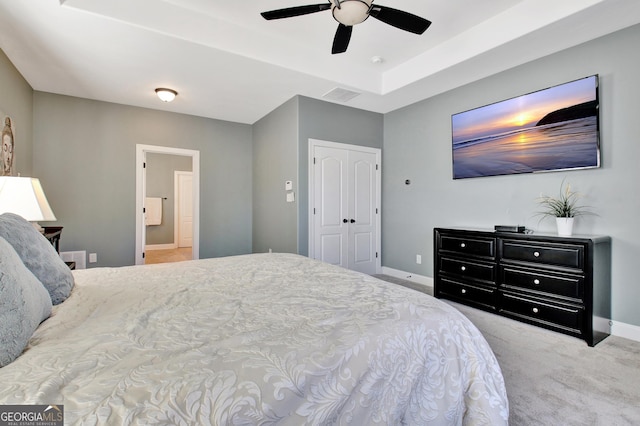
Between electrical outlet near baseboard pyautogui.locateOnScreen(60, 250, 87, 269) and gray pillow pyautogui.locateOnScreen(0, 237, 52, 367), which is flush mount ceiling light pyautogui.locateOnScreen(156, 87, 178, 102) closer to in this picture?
electrical outlet near baseboard pyautogui.locateOnScreen(60, 250, 87, 269)

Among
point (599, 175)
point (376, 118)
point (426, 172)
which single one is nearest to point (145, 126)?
point (376, 118)

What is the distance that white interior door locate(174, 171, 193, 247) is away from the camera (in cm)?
811

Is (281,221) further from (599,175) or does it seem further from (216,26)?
(599,175)

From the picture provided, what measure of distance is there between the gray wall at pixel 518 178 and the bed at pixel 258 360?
2473 mm

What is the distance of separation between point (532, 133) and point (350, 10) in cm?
238

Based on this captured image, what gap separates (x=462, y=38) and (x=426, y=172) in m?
1.69

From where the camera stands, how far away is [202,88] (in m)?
3.84

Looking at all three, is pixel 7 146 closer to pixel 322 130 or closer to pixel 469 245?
pixel 322 130

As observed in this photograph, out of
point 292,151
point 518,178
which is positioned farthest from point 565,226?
point 292,151

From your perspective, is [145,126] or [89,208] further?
[145,126]

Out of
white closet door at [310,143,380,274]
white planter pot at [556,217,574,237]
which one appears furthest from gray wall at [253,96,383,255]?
white planter pot at [556,217,574,237]

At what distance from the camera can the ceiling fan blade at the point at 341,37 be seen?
2334 millimetres

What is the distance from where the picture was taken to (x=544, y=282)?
2.70 metres

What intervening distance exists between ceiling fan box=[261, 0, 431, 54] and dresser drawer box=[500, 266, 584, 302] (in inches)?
92.2
